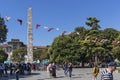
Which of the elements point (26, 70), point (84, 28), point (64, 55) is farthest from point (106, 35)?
point (26, 70)

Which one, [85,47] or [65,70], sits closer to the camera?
[65,70]

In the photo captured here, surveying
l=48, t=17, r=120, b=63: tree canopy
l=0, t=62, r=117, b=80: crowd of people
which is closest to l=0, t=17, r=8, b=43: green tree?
l=0, t=62, r=117, b=80: crowd of people

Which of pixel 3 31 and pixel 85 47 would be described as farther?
pixel 85 47

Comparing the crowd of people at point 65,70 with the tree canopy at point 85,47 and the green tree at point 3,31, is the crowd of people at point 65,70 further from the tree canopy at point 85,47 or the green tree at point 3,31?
the tree canopy at point 85,47

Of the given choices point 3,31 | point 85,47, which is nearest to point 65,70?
point 3,31

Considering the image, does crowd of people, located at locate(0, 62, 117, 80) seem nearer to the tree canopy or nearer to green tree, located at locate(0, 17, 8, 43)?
green tree, located at locate(0, 17, 8, 43)

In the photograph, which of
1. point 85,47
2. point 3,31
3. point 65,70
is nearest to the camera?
point 65,70

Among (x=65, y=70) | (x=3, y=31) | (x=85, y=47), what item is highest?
(x=3, y=31)

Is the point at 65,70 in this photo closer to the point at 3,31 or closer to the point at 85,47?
the point at 3,31

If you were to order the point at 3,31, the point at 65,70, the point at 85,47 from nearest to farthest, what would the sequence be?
the point at 65,70 → the point at 3,31 → the point at 85,47

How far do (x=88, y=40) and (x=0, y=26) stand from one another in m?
22.6

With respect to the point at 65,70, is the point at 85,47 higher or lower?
higher

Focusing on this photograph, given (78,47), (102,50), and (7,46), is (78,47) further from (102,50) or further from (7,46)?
(7,46)

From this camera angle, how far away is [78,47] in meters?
81.7
